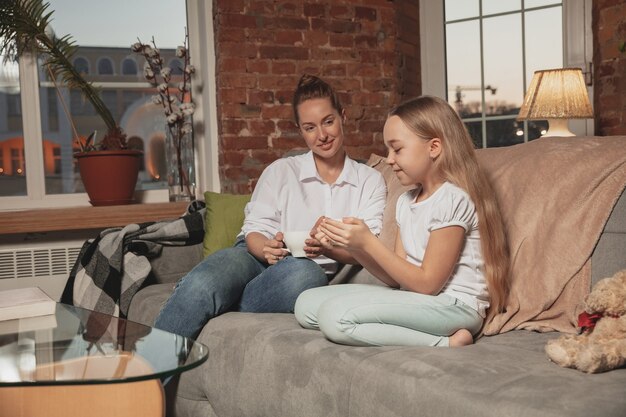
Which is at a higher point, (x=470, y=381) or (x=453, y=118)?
(x=453, y=118)

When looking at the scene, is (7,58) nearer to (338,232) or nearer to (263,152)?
(263,152)

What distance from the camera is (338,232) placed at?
1.70 m

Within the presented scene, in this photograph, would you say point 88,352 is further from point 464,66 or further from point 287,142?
point 464,66

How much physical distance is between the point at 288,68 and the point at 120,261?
1.48m

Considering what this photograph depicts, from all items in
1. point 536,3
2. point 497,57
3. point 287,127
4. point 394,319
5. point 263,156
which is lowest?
point 394,319

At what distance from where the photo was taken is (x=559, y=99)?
3.12m

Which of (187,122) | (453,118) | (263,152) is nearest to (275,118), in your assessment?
(263,152)

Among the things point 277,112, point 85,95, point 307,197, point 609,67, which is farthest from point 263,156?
point 609,67

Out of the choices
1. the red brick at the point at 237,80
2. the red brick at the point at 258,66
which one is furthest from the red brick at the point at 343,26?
the red brick at the point at 237,80

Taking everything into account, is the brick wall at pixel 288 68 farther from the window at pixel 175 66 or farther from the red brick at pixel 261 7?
the window at pixel 175 66

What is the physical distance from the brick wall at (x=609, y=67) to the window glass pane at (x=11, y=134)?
2874mm

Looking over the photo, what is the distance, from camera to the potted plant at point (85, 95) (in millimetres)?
3367

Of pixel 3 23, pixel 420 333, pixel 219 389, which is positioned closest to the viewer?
pixel 420 333

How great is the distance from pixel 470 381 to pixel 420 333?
336 millimetres
